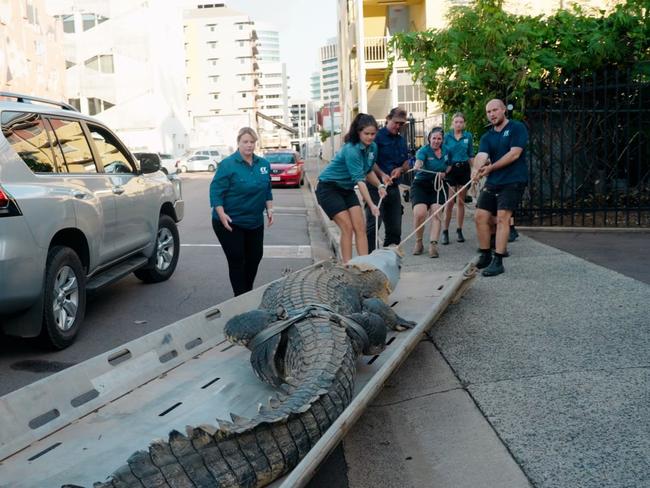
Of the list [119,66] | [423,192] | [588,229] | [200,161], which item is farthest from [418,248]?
[119,66]

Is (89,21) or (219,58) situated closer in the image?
(89,21)

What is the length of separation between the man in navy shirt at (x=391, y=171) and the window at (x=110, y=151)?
2.86 m

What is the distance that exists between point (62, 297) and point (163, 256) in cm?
327

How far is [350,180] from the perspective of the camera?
8086 mm

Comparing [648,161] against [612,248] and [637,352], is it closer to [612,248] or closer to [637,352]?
[612,248]

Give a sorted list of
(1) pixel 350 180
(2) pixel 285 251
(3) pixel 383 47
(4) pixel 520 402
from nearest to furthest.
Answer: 1. (4) pixel 520 402
2. (1) pixel 350 180
3. (2) pixel 285 251
4. (3) pixel 383 47

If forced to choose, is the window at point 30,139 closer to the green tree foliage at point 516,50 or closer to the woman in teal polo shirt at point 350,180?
the woman in teal polo shirt at point 350,180

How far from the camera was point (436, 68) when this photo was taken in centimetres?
1295

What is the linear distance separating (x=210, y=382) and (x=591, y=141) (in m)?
9.96

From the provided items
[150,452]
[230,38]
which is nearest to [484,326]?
[150,452]

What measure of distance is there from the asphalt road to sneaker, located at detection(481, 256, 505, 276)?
7.24ft

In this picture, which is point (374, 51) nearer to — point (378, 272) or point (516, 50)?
point (516, 50)

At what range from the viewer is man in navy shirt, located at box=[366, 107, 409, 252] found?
8.82 meters

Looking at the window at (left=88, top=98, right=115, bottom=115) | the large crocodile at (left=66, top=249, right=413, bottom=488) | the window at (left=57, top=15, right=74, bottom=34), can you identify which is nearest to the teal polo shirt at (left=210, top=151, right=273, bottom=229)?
the large crocodile at (left=66, top=249, right=413, bottom=488)
